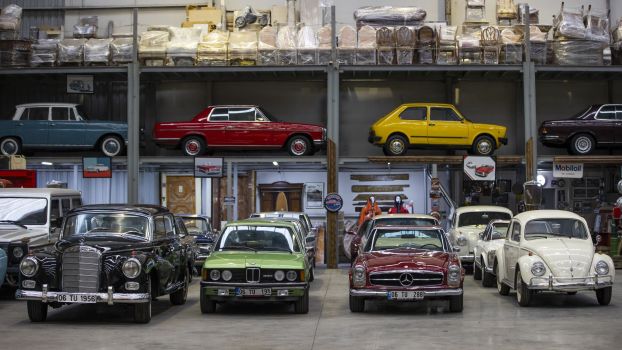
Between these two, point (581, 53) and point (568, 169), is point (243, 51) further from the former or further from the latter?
point (568, 169)

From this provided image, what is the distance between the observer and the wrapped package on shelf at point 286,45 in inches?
1075

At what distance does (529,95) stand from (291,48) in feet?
22.7

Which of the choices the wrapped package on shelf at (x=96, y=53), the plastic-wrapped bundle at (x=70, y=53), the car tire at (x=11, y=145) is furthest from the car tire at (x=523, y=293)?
the car tire at (x=11, y=145)

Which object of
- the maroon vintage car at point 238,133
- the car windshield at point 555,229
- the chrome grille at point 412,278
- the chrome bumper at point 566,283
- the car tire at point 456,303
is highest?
the maroon vintage car at point 238,133

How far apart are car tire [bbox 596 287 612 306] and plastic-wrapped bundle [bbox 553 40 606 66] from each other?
13495 mm

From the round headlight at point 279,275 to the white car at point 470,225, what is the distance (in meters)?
9.28

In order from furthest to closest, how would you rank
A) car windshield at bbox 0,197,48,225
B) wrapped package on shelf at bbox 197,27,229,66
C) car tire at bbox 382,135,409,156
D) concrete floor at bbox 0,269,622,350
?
wrapped package on shelf at bbox 197,27,229,66, car tire at bbox 382,135,409,156, car windshield at bbox 0,197,48,225, concrete floor at bbox 0,269,622,350

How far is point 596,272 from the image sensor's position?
47.9 ft

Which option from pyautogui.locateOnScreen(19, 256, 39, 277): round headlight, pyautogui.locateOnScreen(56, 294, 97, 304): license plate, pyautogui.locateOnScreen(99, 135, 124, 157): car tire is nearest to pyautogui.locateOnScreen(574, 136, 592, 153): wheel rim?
pyautogui.locateOnScreen(99, 135, 124, 157): car tire

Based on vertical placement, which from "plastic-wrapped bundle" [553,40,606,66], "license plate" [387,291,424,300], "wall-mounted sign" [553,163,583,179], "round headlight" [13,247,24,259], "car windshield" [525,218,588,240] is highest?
"plastic-wrapped bundle" [553,40,606,66]

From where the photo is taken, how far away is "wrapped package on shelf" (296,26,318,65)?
2739 cm

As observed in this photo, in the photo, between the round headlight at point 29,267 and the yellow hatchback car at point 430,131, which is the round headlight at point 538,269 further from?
the yellow hatchback car at point 430,131

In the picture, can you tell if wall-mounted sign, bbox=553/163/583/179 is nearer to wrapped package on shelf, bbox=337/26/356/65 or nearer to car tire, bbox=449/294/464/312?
wrapped package on shelf, bbox=337/26/356/65

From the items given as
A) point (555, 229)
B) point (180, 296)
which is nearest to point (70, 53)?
point (180, 296)
